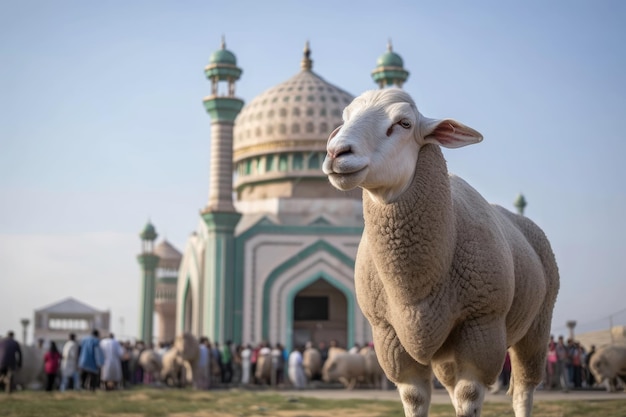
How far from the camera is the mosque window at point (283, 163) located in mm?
29906

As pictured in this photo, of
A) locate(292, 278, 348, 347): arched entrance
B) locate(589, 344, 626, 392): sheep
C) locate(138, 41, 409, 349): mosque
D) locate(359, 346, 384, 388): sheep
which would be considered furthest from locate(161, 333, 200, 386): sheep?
locate(292, 278, 348, 347): arched entrance

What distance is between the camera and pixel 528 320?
16.5 ft

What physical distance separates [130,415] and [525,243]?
5.05 metres

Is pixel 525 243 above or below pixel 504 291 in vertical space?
above

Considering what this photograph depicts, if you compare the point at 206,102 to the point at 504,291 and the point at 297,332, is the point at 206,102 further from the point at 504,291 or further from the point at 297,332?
the point at 504,291

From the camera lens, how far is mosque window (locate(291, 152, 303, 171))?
97.6ft

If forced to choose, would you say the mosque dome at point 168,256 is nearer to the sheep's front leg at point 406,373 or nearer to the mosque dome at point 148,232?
the mosque dome at point 148,232

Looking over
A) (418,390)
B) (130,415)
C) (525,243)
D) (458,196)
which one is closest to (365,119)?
(458,196)

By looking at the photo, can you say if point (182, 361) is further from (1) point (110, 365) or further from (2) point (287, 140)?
(2) point (287, 140)

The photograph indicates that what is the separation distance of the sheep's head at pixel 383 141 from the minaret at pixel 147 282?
2872cm

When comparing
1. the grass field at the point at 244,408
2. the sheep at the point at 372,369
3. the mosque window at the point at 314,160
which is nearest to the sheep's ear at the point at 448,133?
the grass field at the point at 244,408

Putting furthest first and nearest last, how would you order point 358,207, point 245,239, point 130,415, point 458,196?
point 358,207 < point 245,239 < point 130,415 < point 458,196

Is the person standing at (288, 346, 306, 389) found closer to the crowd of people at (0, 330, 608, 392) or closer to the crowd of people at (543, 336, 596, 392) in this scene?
the crowd of people at (0, 330, 608, 392)

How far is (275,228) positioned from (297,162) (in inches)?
142
